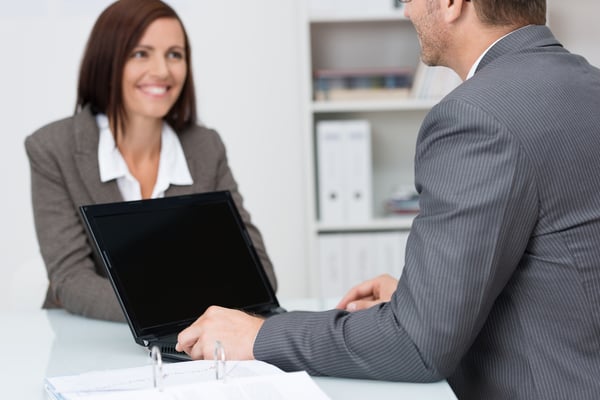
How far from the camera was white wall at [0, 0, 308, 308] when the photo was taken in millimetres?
3199

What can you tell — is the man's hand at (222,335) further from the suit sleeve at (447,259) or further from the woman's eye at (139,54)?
the woman's eye at (139,54)

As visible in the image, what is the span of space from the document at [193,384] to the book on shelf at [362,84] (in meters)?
2.11

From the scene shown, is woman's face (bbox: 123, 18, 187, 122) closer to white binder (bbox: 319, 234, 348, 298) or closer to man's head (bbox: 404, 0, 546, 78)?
man's head (bbox: 404, 0, 546, 78)

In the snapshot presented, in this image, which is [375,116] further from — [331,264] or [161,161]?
[161,161]

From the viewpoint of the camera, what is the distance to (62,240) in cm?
178

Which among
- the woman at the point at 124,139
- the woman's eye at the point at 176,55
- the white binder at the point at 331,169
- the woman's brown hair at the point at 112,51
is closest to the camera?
the woman at the point at 124,139

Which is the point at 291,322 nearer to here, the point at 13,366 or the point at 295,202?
the point at 13,366

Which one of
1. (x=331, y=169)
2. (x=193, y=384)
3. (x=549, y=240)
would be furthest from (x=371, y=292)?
(x=331, y=169)

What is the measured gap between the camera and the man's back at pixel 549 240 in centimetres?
101

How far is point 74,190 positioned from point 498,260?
120 cm

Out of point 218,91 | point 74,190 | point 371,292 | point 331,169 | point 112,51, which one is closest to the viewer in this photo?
point 371,292

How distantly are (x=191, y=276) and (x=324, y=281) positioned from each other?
70.3 inches

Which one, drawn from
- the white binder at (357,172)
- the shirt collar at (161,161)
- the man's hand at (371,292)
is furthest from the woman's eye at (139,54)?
the white binder at (357,172)

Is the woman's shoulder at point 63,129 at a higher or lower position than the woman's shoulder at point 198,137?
higher
